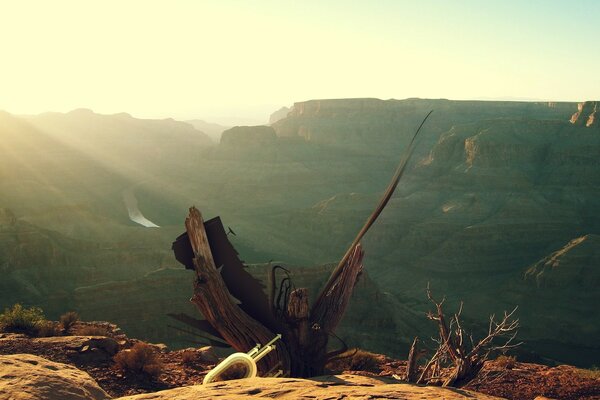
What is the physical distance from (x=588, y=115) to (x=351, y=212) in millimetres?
44455

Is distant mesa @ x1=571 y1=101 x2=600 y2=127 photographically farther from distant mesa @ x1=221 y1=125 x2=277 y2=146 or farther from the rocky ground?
the rocky ground

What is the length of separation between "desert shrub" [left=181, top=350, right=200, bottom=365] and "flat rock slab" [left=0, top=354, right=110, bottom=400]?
715cm

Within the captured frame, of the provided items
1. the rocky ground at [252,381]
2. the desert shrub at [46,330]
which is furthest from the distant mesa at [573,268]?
the desert shrub at [46,330]

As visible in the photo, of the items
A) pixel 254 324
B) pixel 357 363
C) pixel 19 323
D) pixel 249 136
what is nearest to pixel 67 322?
pixel 19 323

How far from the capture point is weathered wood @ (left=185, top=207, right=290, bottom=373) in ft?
29.5

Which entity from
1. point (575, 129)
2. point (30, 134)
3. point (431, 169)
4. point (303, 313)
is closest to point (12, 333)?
point (303, 313)

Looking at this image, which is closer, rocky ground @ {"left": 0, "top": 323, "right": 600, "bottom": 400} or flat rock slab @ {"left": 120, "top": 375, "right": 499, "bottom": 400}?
flat rock slab @ {"left": 120, "top": 375, "right": 499, "bottom": 400}

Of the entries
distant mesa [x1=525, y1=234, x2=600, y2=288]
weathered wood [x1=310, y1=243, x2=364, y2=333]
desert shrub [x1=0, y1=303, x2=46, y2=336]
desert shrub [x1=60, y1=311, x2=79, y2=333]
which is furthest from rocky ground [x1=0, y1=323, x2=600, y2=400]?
distant mesa [x1=525, y1=234, x2=600, y2=288]

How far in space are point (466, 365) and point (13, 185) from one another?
87.0 meters

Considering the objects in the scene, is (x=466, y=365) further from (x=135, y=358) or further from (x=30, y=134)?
(x=30, y=134)

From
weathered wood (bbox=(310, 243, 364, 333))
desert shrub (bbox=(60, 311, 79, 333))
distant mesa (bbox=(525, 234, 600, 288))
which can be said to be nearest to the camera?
weathered wood (bbox=(310, 243, 364, 333))

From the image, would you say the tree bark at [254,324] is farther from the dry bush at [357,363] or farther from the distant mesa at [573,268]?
the distant mesa at [573,268]

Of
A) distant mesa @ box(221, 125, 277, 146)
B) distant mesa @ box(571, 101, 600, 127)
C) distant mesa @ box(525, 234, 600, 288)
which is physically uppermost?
distant mesa @ box(571, 101, 600, 127)

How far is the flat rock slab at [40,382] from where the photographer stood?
5918 millimetres
